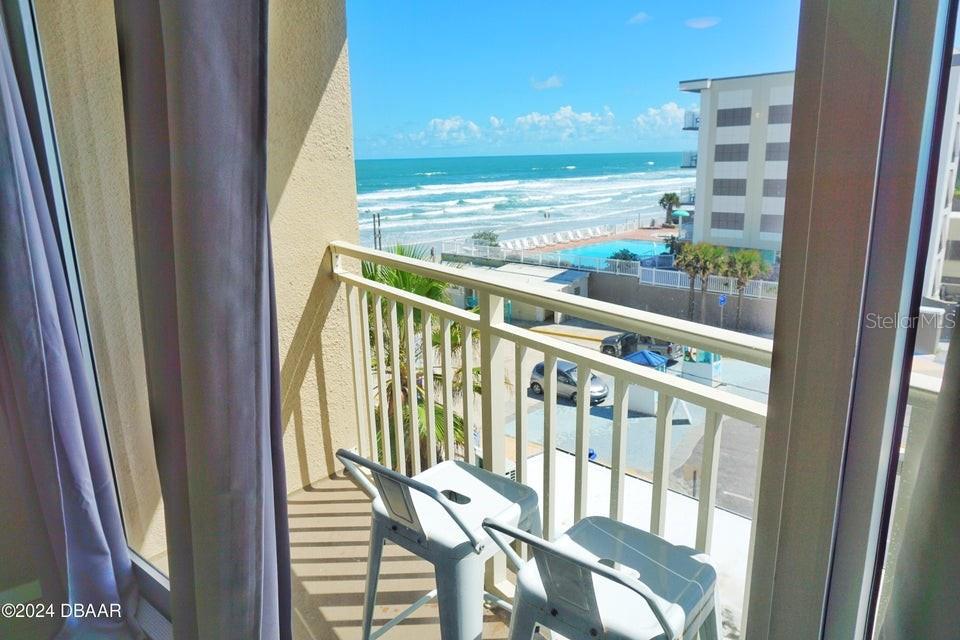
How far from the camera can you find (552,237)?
138cm

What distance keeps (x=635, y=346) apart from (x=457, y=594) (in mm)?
688

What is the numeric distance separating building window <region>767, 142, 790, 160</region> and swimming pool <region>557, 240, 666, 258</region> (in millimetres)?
212

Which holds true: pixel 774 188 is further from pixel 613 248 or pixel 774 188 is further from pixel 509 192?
pixel 509 192

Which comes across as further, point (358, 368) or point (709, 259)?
point (358, 368)

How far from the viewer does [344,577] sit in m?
2.07

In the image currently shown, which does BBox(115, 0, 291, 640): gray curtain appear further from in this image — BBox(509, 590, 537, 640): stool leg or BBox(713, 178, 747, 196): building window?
BBox(713, 178, 747, 196): building window

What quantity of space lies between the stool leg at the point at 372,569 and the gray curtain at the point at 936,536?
111cm

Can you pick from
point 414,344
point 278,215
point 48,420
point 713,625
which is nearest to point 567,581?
point 713,625

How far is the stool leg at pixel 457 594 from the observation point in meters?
1.35

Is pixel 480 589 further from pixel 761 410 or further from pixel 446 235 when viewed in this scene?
pixel 446 235

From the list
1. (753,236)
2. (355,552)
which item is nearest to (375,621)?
(355,552)

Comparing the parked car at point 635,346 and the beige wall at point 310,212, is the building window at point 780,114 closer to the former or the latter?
the parked car at point 635,346

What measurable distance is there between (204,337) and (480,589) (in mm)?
831

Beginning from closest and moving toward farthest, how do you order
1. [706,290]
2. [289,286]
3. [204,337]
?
[706,290] < [204,337] < [289,286]
